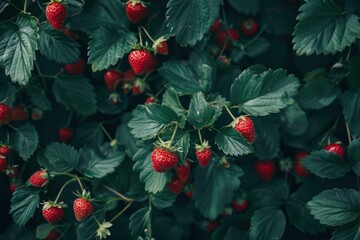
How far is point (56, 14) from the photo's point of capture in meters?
1.76

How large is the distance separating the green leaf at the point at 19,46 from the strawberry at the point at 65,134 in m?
0.44

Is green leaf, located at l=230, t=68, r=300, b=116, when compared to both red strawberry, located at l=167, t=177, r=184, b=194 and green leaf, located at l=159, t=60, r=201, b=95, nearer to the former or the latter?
green leaf, located at l=159, t=60, r=201, b=95

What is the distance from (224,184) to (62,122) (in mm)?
803

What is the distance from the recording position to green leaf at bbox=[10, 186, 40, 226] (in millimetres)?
1900

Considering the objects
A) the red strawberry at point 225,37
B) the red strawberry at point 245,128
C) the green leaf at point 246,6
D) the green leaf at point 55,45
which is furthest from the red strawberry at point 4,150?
the green leaf at point 246,6

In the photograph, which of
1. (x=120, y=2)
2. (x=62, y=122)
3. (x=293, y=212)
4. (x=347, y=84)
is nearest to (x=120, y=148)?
(x=62, y=122)

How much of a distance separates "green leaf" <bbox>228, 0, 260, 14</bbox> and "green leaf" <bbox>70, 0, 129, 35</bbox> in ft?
1.66

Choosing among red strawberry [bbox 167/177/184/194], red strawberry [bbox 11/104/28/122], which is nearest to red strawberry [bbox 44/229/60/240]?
red strawberry [bbox 11/104/28/122]

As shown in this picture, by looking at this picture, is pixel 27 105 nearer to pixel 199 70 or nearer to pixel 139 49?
pixel 139 49

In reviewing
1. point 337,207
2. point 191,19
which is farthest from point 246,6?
point 337,207

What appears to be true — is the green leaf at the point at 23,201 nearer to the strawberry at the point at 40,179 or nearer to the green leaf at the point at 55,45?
the strawberry at the point at 40,179

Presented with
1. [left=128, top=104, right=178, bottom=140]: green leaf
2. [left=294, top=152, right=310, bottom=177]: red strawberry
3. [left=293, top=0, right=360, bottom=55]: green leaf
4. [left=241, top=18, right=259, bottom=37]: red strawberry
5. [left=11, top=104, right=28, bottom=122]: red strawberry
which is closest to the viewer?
[left=128, top=104, right=178, bottom=140]: green leaf

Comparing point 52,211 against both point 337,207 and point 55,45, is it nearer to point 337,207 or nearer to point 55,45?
point 55,45

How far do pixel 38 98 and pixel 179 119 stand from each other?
2.24 ft
